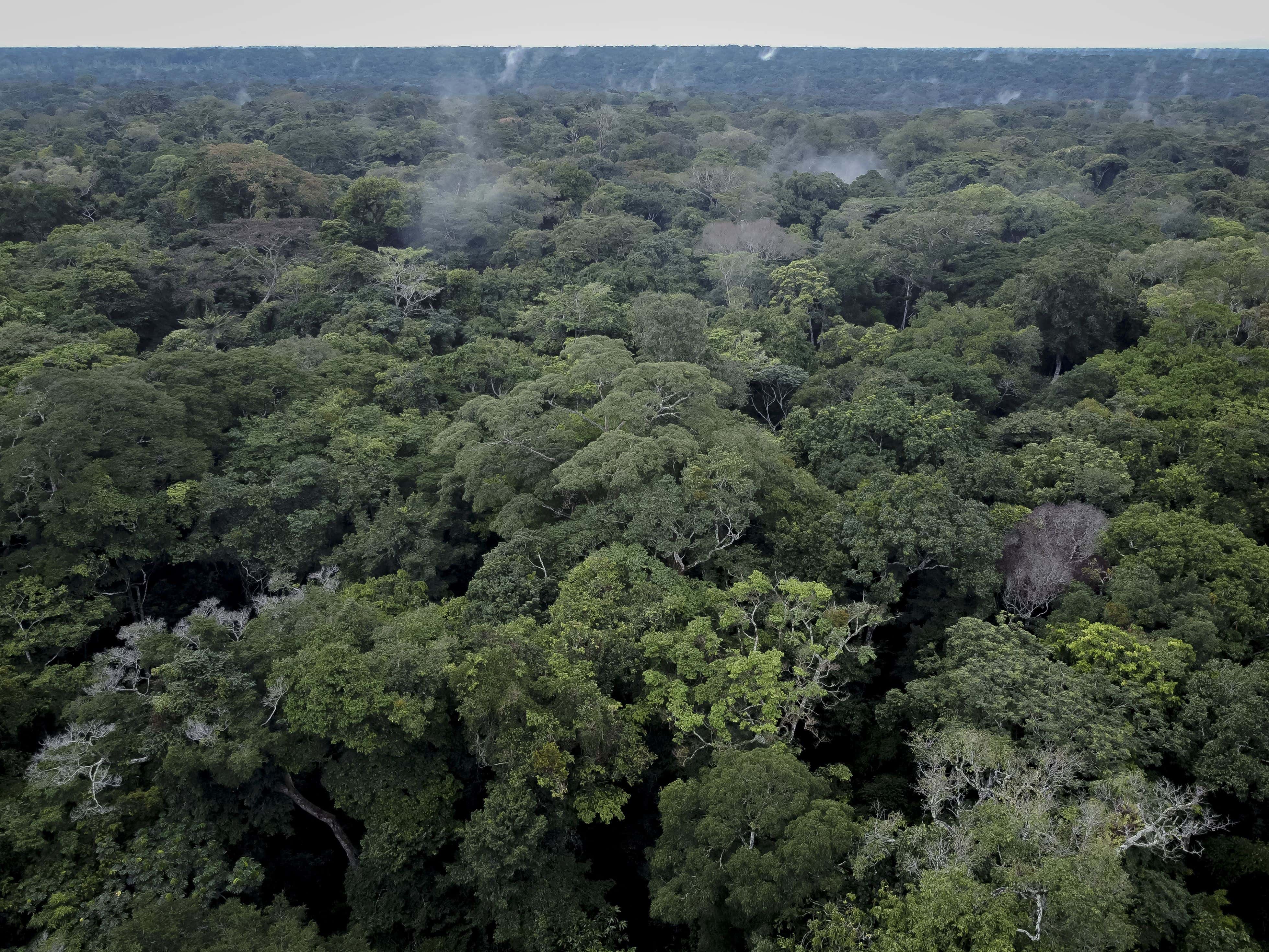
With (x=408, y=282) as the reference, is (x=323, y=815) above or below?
below

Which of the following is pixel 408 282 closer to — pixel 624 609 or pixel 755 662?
pixel 624 609

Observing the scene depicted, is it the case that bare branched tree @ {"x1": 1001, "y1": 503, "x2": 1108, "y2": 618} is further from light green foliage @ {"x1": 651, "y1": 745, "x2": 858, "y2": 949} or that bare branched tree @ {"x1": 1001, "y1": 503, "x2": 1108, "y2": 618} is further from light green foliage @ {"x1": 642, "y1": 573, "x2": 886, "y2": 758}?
light green foliage @ {"x1": 651, "y1": 745, "x2": 858, "y2": 949}

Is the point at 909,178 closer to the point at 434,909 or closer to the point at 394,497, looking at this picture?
the point at 394,497

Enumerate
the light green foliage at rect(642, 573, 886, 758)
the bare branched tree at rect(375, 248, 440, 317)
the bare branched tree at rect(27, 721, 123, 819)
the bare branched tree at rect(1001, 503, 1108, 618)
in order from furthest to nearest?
the bare branched tree at rect(375, 248, 440, 317) → the bare branched tree at rect(1001, 503, 1108, 618) → the light green foliage at rect(642, 573, 886, 758) → the bare branched tree at rect(27, 721, 123, 819)

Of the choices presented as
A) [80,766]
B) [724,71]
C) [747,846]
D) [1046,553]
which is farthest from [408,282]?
[724,71]

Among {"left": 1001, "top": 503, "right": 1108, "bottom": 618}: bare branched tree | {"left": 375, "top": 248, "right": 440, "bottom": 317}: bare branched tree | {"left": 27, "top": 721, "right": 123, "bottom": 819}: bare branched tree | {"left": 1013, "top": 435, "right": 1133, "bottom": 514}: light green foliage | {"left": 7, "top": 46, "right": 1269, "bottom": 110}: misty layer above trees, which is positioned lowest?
{"left": 27, "top": 721, "right": 123, "bottom": 819}: bare branched tree

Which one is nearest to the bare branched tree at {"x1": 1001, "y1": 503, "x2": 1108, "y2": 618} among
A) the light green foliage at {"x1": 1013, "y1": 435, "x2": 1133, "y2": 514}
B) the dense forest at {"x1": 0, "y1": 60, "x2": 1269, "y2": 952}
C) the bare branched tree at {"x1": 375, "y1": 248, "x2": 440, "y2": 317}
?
the dense forest at {"x1": 0, "y1": 60, "x2": 1269, "y2": 952}
